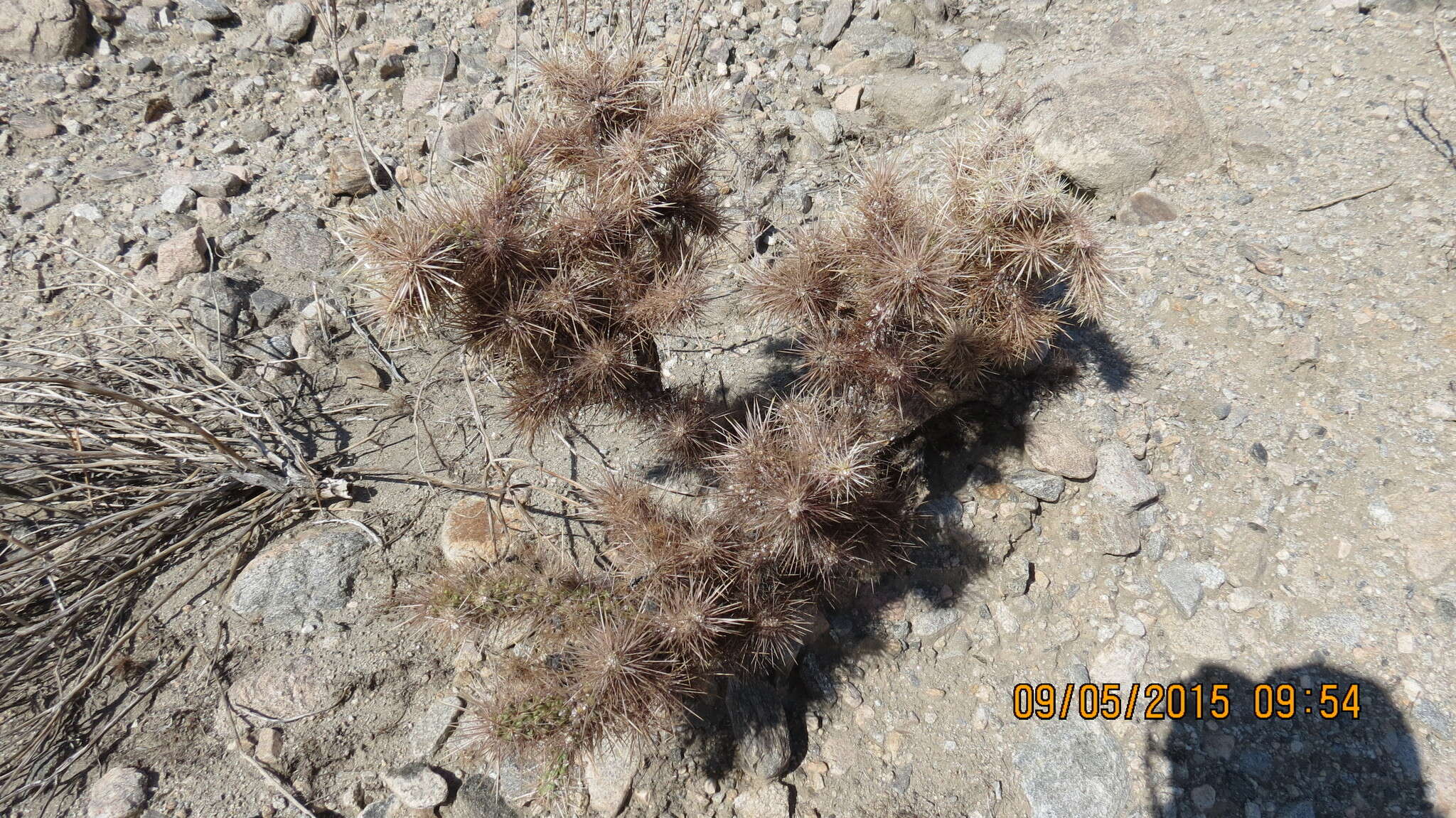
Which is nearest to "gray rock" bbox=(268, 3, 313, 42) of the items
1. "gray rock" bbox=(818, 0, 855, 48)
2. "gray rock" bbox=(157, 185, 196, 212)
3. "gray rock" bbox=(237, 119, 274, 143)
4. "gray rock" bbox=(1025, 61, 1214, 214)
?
"gray rock" bbox=(237, 119, 274, 143)

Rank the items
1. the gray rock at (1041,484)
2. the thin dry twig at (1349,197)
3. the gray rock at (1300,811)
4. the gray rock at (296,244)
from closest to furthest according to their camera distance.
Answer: the gray rock at (1300,811) < the gray rock at (1041,484) < the thin dry twig at (1349,197) < the gray rock at (296,244)

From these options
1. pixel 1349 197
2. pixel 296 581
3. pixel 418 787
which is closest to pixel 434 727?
pixel 418 787

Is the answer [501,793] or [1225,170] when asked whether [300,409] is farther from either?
[1225,170]

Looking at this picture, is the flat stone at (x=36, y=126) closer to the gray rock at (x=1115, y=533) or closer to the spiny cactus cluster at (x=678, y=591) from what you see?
the spiny cactus cluster at (x=678, y=591)

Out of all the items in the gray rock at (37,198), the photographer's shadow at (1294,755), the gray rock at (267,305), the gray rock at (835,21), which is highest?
the gray rock at (835,21)

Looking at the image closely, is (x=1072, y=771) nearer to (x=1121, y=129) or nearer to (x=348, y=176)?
(x=1121, y=129)

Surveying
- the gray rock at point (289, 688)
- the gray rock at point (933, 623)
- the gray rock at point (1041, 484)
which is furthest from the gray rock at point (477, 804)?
the gray rock at point (1041, 484)
